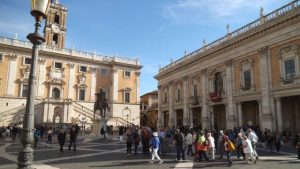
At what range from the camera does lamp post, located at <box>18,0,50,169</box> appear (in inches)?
237

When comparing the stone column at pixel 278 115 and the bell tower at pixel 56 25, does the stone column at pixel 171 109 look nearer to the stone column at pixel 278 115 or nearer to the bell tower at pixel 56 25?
the stone column at pixel 278 115

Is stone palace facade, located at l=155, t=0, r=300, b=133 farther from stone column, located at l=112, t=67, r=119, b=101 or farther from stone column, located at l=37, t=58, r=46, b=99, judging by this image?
stone column, located at l=37, t=58, r=46, b=99

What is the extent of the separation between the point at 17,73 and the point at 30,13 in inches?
1800

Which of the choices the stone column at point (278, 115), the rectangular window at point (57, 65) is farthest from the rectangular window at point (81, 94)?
the stone column at point (278, 115)

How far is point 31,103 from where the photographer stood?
6.26m

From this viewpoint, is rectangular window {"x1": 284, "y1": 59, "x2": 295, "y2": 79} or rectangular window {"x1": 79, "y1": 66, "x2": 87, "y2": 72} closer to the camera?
rectangular window {"x1": 284, "y1": 59, "x2": 295, "y2": 79}

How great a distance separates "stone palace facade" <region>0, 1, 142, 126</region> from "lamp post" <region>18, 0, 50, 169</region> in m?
40.3

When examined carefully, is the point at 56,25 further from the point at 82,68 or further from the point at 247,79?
the point at 247,79

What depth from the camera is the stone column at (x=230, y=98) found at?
1204 inches

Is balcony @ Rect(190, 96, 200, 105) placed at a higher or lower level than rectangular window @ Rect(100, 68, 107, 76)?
lower

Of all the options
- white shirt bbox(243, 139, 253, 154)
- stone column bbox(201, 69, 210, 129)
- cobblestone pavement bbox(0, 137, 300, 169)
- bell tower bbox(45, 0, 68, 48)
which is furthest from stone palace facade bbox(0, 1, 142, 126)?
white shirt bbox(243, 139, 253, 154)

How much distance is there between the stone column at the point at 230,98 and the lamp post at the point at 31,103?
2737 centimetres

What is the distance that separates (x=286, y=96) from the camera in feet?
80.4

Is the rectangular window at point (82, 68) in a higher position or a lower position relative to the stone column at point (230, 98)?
higher
